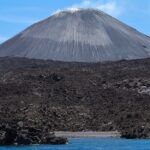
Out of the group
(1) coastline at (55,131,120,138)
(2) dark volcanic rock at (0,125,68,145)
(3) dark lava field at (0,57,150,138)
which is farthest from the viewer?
(3) dark lava field at (0,57,150,138)

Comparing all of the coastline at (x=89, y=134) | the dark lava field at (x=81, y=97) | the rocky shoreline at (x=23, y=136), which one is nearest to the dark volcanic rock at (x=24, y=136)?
the rocky shoreline at (x=23, y=136)

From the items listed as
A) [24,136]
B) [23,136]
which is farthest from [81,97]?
[23,136]

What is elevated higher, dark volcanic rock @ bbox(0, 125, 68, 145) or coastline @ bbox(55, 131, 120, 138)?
dark volcanic rock @ bbox(0, 125, 68, 145)

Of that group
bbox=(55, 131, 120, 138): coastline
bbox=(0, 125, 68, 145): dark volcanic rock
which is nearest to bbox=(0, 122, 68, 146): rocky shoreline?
bbox=(0, 125, 68, 145): dark volcanic rock

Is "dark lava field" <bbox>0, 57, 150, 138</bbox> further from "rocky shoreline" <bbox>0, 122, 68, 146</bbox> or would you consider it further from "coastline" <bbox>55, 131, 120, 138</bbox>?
"coastline" <bbox>55, 131, 120, 138</bbox>

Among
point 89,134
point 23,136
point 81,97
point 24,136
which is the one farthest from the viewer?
point 81,97

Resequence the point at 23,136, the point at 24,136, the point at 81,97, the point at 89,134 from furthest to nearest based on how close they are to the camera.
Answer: the point at 81,97
the point at 89,134
the point at 24,136
the point at 23,136

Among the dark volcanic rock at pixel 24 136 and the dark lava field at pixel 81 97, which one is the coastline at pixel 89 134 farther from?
the dark volcanic rock at pixel 24 136

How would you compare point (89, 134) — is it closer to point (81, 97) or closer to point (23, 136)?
point (23, 136)

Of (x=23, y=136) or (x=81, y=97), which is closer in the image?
(x=23, y=136)
